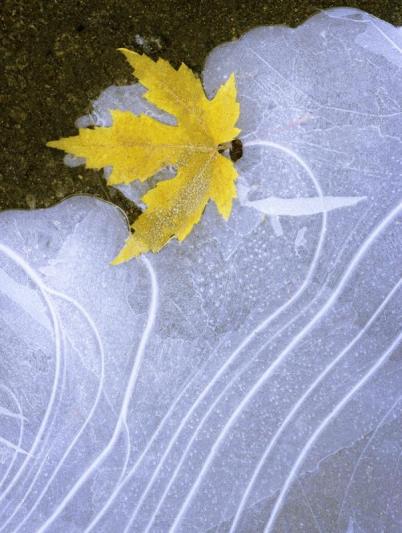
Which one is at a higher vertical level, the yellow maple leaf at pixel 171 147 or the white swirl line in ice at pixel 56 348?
the yellow maple leaf at pixel 171 147

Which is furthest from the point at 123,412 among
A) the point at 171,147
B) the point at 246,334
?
the point at 171,147

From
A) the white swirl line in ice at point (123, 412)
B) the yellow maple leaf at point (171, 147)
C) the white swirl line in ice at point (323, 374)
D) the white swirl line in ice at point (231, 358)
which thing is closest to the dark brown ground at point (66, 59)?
the yellow maple leaf at point (171, 147)

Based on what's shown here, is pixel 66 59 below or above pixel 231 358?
above

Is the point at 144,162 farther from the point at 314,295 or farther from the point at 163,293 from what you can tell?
the point at 314,295

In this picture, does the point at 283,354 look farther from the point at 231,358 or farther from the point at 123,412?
the point at 123,412

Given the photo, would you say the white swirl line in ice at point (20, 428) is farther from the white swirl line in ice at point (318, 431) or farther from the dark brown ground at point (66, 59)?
the white swirl line in ice at point (318, 431)

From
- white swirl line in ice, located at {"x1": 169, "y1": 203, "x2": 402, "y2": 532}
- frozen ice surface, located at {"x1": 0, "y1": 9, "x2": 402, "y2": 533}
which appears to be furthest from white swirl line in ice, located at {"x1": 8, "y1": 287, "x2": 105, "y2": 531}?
white swirl line in ice, located at {"x1": 169, "y1": 203, "x2": 402, "y2": 532}

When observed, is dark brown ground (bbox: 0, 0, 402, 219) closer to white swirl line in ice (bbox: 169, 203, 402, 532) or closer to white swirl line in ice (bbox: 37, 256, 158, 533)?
white swirl line in ice (bbox: 37, 256, 158, 533)
